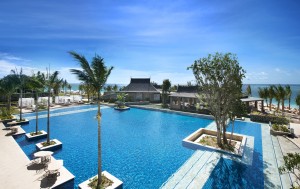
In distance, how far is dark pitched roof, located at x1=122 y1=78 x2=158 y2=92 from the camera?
43.2 metres

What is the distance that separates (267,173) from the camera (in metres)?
9.38

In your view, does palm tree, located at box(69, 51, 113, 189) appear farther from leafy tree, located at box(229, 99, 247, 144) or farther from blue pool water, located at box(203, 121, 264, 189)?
leafy tree, located at box(229, 99, 247, 144)

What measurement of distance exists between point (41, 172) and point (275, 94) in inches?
1349

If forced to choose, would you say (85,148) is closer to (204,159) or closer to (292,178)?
(204,159)

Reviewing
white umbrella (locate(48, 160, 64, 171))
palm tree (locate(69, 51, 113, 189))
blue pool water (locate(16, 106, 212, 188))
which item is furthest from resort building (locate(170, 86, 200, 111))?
white umbrella (locate(48, 160, 64, 171))

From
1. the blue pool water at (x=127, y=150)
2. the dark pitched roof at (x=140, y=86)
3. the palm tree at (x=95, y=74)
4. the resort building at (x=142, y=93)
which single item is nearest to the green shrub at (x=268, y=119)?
the blue pool water at (x=127, y=150)

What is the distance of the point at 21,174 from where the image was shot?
8961 mm

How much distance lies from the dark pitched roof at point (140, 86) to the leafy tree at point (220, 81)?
1158 inches

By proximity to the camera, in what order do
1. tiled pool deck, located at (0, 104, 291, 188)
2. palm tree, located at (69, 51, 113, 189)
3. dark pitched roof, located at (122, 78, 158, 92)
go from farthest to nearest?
dark pitched roof, located at (122, 78, 158, 92)
tiled pool deck, located at (0, 104, 291, 188)
palm tree, located at (69, 51, 113, 189)

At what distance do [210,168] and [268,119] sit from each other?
16317 mm

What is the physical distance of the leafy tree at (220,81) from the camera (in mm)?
12828

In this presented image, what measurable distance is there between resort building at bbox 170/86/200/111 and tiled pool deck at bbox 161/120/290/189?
15643mm

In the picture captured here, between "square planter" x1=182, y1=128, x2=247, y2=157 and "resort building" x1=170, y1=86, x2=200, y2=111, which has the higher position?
"resort building" x1=170, y1=86, x2=200, y2=111

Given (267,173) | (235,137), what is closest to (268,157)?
(267,173)
